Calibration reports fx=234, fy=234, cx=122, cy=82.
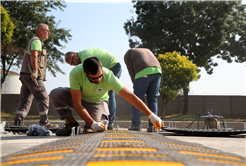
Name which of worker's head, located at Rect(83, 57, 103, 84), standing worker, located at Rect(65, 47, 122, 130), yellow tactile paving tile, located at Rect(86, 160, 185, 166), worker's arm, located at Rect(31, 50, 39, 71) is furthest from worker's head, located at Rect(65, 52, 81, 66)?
yellow tactile paving tile, located at Rect(86, 160, 185, 166)

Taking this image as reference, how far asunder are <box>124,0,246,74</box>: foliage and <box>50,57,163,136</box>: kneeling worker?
17.1 meters

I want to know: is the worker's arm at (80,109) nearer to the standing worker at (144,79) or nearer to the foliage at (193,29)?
the standing worker at (144,79)

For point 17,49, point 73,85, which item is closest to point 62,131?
point 73,85

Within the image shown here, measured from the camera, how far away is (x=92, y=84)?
118 inches

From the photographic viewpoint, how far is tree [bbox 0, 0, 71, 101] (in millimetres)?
16172

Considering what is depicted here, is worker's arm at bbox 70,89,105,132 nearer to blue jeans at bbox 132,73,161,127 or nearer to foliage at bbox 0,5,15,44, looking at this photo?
blue jeans at bbox 132,73,161,127

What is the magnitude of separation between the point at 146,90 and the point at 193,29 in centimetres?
1758

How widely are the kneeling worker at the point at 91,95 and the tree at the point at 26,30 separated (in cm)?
1446

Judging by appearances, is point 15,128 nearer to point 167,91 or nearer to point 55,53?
point 167,91

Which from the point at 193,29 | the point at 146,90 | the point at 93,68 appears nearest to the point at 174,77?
the point at 193,29

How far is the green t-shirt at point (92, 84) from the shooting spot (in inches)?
111

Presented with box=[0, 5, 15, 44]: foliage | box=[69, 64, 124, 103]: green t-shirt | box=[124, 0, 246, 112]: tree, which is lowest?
box=[69, 64, 124, 103]: green t-shirt

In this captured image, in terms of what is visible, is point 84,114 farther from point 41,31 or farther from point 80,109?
point 41,31

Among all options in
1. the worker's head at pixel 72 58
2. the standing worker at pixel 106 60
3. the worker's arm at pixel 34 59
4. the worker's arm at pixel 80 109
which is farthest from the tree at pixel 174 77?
the worker's arm at pixel 80 109
